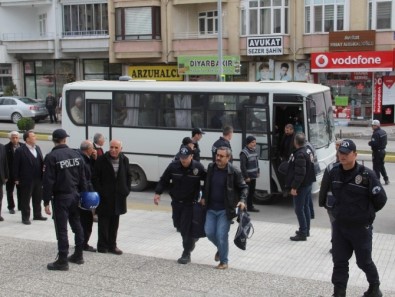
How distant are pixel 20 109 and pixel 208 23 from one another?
11.7 m

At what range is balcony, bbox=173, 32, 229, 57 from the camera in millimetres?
32625

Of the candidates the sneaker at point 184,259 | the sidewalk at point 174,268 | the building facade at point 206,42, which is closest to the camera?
the sidewalk at point 174,268

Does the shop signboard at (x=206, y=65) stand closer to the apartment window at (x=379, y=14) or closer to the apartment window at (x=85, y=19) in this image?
the apartment window at (x=85, y=19)

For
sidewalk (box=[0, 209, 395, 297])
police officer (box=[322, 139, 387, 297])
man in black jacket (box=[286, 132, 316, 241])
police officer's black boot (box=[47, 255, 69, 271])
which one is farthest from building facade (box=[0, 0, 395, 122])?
police officer (box=[322, 139, 387, 297])

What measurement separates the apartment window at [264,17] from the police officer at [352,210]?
25913 millimetres

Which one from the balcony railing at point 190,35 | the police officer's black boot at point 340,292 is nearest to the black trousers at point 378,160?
the police officer's black boot at point 340,292

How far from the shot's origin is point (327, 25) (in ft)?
99.1

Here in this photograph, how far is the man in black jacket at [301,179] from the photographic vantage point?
9258 millimetres

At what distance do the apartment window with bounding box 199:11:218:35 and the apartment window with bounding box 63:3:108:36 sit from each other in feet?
A: 20.7

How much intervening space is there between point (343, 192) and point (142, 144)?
8.46m

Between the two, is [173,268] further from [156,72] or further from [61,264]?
[156,72]

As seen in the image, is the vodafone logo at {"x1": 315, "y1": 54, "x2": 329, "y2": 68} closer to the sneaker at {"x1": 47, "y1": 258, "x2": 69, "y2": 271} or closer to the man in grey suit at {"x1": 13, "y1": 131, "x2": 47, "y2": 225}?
the man in grey suit at {"x1": 13, "y1": 131, "x2": 47, "y2": 225}

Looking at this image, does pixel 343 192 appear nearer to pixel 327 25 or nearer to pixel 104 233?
pixel 104 233

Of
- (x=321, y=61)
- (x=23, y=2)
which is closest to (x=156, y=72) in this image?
(x=321, y=61)
